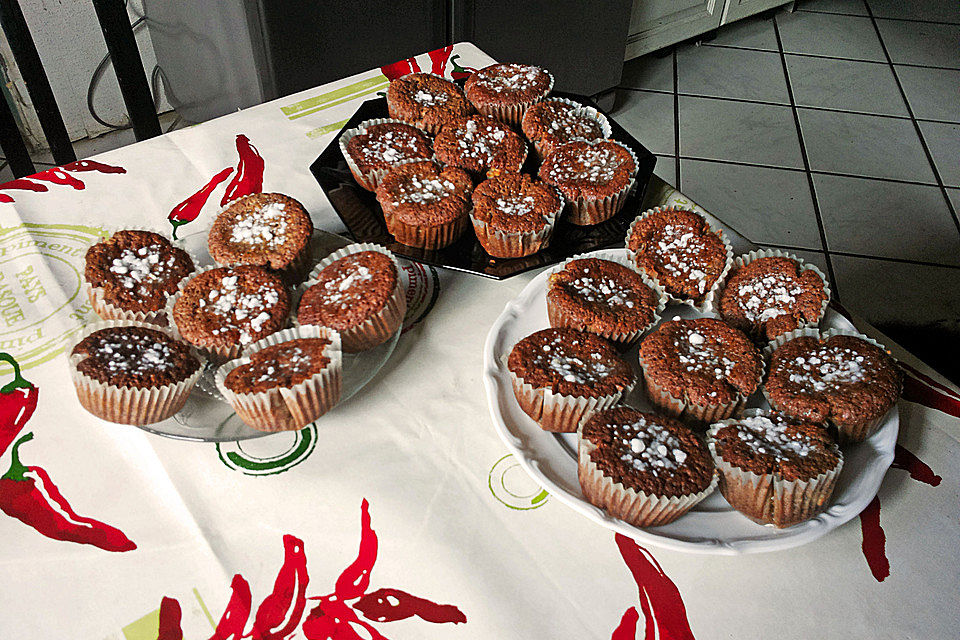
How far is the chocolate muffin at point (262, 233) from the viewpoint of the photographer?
2.99 ft

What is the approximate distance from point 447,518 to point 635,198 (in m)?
0.56

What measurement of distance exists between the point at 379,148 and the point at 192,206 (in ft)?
1.01

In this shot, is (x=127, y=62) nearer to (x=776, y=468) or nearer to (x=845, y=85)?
(x=776, y=468)

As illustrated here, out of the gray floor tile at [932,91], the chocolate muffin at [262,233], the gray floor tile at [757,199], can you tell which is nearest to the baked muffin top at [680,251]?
the chocolate muffin at [262,233]

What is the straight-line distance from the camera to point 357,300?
84cm

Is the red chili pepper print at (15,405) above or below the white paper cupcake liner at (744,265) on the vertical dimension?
below

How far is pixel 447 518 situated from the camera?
29.6 inches

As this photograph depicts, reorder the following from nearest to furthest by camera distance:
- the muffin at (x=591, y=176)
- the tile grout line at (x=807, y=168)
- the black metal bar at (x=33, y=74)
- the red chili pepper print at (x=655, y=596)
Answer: the red chili pepper print at (x=655, y=596) < the muffin at (x=591, y=176) < the black metal bar at (x=33, y=74) < the tile grout line at (x=807, y=168)

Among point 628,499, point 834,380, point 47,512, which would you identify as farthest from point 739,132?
point 47,512

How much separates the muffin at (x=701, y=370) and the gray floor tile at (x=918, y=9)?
3.46 metres

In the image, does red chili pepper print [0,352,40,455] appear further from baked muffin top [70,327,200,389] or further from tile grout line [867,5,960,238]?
tile grout line [867,5,960,238]

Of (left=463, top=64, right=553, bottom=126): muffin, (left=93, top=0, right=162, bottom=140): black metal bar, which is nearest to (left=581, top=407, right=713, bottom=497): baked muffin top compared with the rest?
(left=463, top=64, right=553, bottom=126): muffin

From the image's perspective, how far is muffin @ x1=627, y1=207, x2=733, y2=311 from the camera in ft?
3.02

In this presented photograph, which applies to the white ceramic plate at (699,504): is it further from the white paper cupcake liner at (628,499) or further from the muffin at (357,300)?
the muffin at (357,300)
